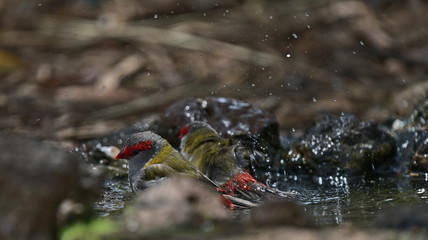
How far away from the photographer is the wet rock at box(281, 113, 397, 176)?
5.59 metres

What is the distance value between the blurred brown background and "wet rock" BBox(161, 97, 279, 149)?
7.81ft

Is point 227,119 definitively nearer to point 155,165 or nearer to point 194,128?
point 194,128

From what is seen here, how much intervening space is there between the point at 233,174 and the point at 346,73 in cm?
592

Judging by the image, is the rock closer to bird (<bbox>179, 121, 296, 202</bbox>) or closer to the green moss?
bird (<bbox>179, 121, 296, 202</bbox>)

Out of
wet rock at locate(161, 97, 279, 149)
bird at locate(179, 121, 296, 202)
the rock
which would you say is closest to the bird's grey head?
bird at locate(179, 121, 296, 202)

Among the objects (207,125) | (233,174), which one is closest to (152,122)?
(207,125)

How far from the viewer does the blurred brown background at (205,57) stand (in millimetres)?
9250

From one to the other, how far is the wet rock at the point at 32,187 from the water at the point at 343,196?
1473 millimetres

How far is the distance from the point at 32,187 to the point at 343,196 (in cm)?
291

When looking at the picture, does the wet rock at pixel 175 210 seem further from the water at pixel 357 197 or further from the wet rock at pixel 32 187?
the water at pixel 357 197

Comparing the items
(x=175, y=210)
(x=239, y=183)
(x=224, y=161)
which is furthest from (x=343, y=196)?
(x=175, y=210)

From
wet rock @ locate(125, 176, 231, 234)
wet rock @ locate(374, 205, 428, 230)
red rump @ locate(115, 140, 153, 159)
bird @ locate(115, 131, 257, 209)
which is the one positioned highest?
red rump @ locate(115, 140, 153, 159)

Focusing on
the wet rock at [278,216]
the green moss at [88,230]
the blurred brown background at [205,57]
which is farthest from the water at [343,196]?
the blurred brown background at [205,57]

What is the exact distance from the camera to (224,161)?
5.04 meters
